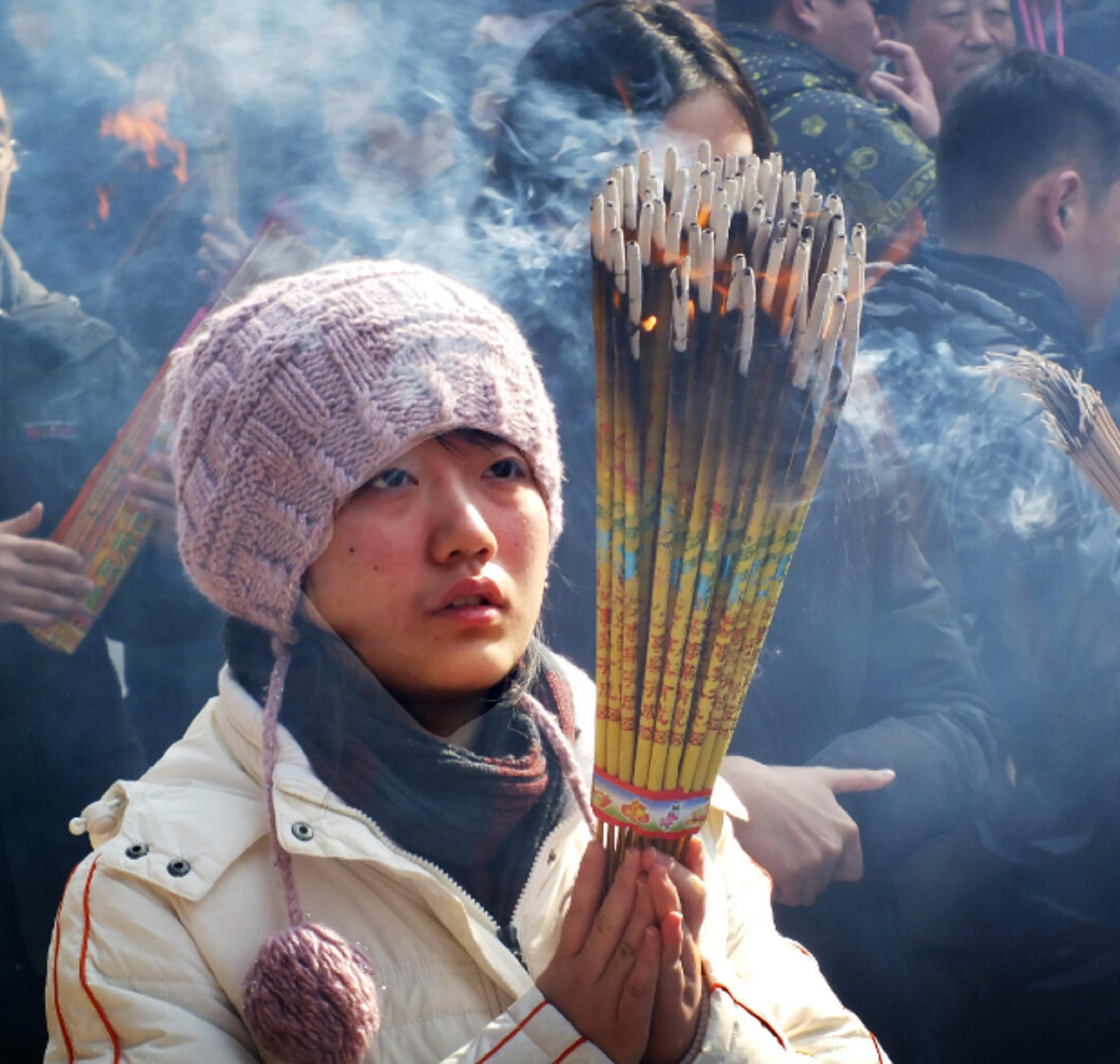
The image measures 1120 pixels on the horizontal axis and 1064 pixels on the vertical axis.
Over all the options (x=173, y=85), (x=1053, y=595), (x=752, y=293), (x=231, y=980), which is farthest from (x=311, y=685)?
(x=1053, y=595)

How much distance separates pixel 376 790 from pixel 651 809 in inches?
16.2

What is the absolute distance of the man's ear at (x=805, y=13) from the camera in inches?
122

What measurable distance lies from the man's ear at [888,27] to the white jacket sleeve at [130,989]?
9.01ft

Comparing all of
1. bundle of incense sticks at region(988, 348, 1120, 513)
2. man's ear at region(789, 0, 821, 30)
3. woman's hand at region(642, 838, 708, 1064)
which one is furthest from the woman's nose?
man's ear at region(789, 0, 821, 30)

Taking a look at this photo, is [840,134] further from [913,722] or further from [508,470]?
[508,470]

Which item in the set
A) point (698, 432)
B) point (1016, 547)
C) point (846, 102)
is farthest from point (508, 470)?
point (846, 102)

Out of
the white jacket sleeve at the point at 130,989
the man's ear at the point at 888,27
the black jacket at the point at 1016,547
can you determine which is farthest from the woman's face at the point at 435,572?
Result: the man's ear at the point at 888,27

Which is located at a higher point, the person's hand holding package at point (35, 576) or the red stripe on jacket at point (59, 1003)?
the person's hand holding package at point (35, 576)

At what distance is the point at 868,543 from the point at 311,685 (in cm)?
160

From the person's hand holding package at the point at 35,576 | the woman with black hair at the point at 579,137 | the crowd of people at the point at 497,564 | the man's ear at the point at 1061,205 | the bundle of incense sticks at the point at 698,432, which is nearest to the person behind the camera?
the bundle of incense sticks at the point at 698,432

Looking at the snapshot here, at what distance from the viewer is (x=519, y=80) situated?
9.27ft

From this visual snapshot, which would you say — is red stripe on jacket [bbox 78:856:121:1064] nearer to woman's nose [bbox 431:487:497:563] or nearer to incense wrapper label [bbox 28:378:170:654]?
woman's nose [bbox 431:487:497:563]

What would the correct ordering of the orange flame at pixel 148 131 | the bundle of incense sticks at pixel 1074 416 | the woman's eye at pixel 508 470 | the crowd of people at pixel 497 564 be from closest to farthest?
1. the crowd of people at pixel 497 564
2. the woman's eye at pixel 508 470
3. the orange flame at pixel 148 131
4. the bundle of incense sticks at pixel 1074 416

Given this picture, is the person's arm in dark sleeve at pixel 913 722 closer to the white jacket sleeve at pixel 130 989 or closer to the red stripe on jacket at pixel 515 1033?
the red stripe on jacket at pixel 515 1033
